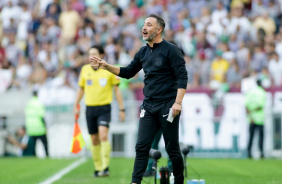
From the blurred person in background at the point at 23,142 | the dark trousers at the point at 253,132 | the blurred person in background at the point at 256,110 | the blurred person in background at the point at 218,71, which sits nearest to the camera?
the blurred person in background at the point at 256,110

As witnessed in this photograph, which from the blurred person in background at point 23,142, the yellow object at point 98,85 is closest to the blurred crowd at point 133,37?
the blurred person in background at point 23,142

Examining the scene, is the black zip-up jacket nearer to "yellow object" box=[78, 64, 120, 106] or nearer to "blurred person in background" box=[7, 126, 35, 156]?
"yellow object" box=[78, 64, 120, 106]

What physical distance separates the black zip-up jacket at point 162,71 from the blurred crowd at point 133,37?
1037 cm

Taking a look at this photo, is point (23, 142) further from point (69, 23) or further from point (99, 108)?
point (99, 108)

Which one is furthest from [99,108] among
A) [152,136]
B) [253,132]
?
[253,132]

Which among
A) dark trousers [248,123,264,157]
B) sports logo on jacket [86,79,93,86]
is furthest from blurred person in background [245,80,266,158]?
sports logo on jacket [86,79,93,86]

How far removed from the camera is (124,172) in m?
12.9

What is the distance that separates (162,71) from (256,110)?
10088 millimetres

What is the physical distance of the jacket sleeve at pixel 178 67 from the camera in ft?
26.4

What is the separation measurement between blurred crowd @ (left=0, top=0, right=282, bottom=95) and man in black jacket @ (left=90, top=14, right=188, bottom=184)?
10.4m

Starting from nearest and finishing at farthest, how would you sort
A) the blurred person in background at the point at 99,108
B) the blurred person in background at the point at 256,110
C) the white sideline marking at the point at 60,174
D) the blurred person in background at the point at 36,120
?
1. the white sideline marking at the point at 60,174
2. the blurred person in background at the point at 99,108
3. the blurred person in background at the point at 256,110
4. the blurred person in background at the point at 36,120

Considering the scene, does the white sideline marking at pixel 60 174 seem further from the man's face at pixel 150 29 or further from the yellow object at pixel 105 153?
the man's face at pixel 150 29

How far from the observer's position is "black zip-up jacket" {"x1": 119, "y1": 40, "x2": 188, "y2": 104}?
26.6ft

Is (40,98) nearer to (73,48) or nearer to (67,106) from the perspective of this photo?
(67,106)
